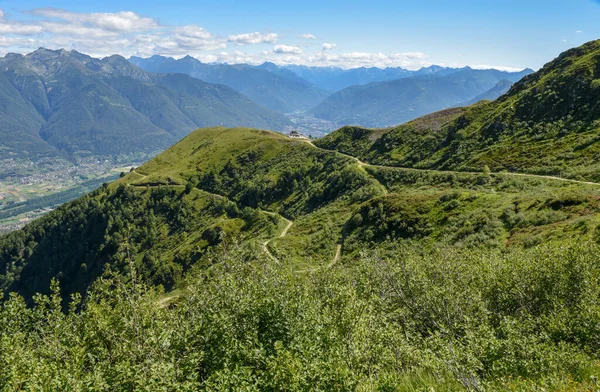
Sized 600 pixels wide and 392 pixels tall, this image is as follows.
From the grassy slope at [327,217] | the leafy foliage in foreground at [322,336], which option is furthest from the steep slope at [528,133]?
the leafy foliage in foreground at [322,336]

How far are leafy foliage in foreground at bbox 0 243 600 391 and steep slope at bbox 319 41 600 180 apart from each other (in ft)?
223

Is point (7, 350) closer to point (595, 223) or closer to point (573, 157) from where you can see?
point (595, 223)

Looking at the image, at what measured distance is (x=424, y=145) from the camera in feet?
481

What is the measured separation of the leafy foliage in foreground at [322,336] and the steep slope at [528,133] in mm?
68103

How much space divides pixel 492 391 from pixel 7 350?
2747 centimetres

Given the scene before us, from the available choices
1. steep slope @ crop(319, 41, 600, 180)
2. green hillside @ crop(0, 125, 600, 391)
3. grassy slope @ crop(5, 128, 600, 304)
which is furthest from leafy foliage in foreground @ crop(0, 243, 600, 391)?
steep slope @ crop(319, 41, 600, 180)

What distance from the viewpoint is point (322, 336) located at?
72.7 ft

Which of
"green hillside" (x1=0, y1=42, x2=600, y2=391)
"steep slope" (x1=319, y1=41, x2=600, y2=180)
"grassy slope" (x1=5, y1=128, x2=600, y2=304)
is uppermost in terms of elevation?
"steep slope" (x1=319, y1=41, x2=600, y2=180)

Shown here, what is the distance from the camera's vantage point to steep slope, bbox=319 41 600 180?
9556cm

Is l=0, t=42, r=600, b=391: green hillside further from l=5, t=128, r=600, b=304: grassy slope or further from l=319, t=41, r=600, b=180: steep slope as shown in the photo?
l=319, t=41, r=600, b=180: steep slope

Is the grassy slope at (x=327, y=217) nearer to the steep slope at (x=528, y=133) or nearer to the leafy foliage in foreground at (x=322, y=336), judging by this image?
the leafy foliage in foreground at (x=322, y=336)

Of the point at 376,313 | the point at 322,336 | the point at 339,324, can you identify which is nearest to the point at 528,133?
the point at 376,313

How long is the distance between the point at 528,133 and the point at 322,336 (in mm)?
124924

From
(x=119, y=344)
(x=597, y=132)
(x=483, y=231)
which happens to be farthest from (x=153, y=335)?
(x=597, y=132)
